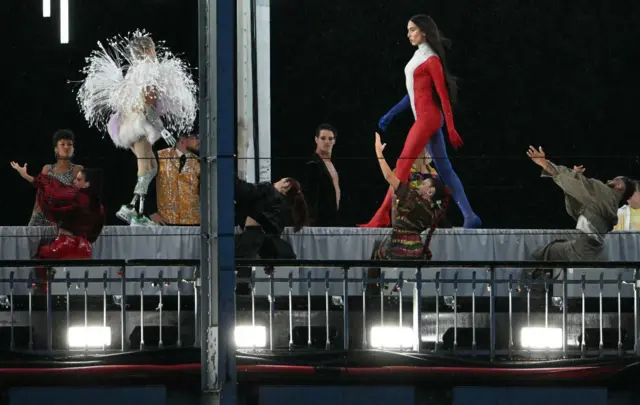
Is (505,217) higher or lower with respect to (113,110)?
lower

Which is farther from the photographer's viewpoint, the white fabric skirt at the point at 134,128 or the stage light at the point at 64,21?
the stage light at the point at 64,21

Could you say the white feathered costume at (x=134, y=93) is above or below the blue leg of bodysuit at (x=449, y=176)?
above

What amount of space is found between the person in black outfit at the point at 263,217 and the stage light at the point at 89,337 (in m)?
1.26

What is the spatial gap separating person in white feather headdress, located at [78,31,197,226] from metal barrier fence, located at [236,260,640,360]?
2.23 meters

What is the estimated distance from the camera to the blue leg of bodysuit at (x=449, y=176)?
47.2 feet

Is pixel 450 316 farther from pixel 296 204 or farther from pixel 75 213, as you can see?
pixel 75 213

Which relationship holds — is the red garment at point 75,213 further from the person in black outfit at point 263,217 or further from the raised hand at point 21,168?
the person in black outfit at point 263,217

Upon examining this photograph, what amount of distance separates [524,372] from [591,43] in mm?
5907

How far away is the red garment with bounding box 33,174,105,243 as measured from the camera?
12852 mm

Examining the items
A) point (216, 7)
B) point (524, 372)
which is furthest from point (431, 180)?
point (216, 7)

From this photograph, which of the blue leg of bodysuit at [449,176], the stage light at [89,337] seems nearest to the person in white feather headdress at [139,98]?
the blue leg of bodysuit at [449,176]

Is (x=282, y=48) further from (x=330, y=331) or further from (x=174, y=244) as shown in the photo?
(x=330, y=331)

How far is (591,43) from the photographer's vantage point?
15859 mm

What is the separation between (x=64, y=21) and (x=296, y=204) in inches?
150
